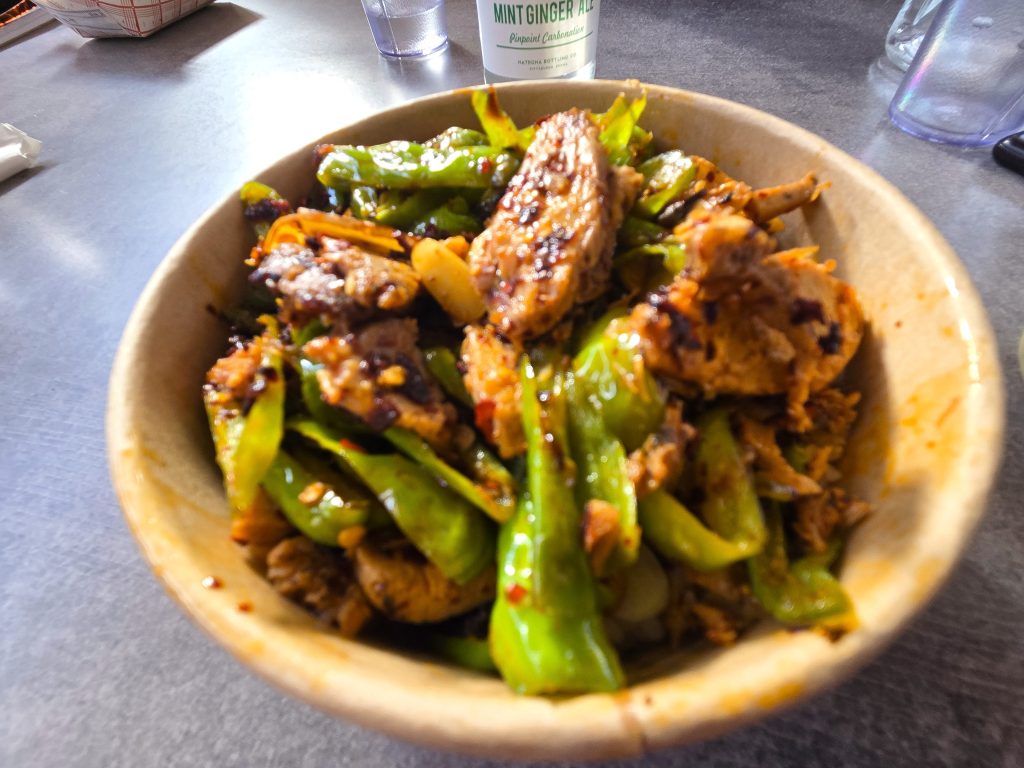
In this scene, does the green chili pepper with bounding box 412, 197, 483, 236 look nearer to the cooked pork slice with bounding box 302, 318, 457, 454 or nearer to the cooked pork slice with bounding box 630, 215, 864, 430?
the cooked pork slice with bounding box 302, 318, 457, 454

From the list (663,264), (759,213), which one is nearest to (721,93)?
(759,213)

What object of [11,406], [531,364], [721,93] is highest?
[531,364]

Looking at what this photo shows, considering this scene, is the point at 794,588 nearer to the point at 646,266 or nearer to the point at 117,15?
the point at 646,266

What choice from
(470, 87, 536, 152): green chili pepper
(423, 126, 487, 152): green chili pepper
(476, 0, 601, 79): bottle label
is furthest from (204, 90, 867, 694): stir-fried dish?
(476, 0, 601, 79): bottle label

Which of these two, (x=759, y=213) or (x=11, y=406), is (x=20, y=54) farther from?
(x=759, y=213)

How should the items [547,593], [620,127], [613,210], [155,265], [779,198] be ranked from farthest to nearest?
[155,265] → [620,127] → [779,198] → [613,210] → [547,593]

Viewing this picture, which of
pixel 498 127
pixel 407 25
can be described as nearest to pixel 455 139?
pixel 498 127
